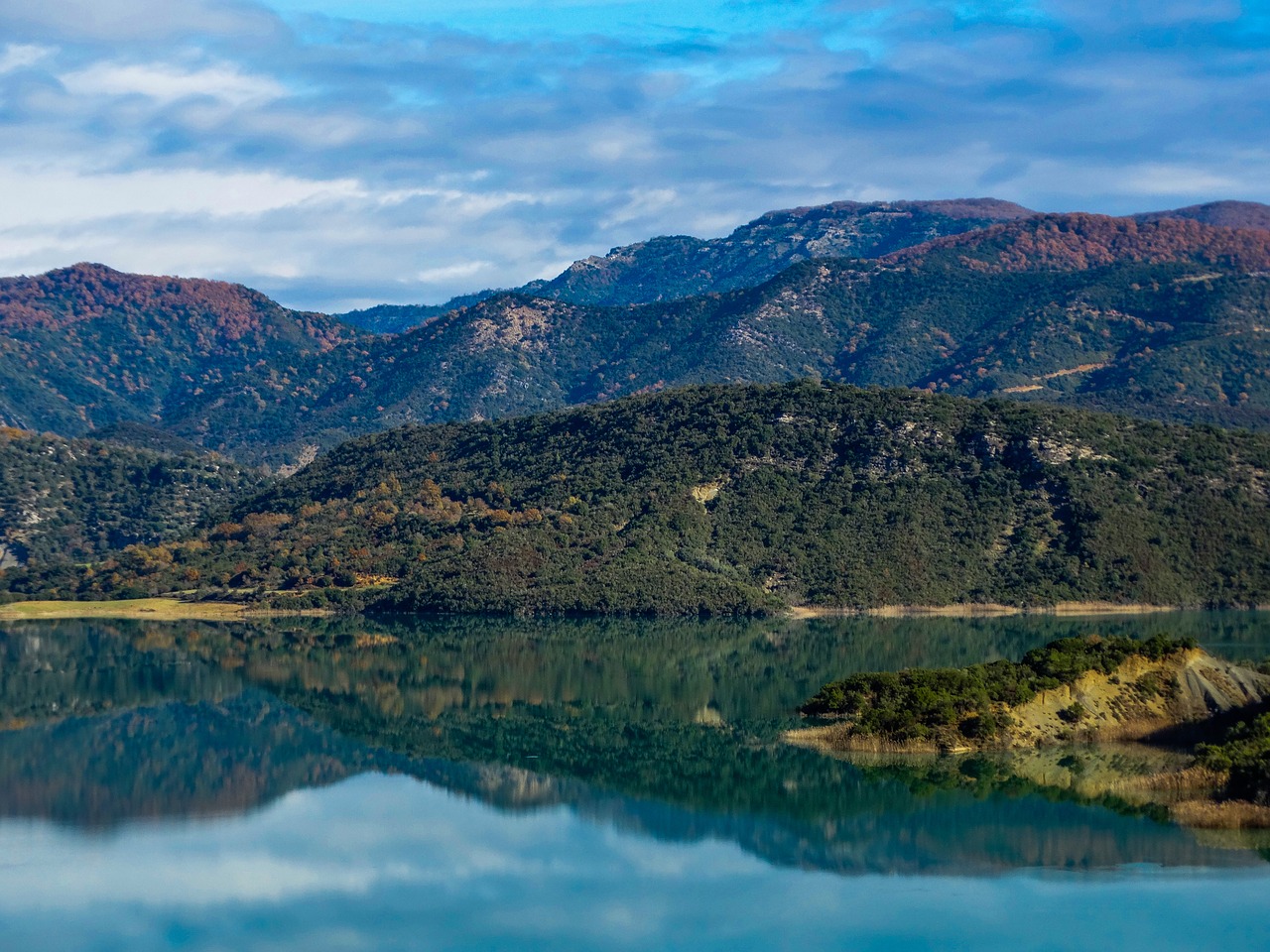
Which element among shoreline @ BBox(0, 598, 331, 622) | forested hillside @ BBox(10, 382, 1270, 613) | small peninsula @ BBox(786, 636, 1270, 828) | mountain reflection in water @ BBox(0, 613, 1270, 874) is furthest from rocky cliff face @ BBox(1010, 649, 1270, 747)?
Result: shoreline @ BBox(0, 598, 331, 622)

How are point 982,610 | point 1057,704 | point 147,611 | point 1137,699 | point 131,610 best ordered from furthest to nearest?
point 131,610
point 147,611
point 982,610
point 1137,699
point 1057,704

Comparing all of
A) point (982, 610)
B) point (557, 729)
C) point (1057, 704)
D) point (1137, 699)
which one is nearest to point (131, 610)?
point (982, 610)

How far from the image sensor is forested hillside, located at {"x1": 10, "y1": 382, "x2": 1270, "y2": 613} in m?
141

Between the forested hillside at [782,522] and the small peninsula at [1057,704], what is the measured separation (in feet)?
228

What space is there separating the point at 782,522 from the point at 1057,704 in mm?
86436

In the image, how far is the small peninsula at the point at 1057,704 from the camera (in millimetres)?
63906

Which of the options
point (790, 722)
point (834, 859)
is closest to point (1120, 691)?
point (790, 722)

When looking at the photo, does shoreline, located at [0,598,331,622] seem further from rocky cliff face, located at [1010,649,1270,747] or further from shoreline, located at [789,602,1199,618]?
rocky cliff face, located at [1010,649,1270,747]

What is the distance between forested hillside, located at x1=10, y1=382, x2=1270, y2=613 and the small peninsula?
6949 cm

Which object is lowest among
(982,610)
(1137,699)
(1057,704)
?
(1057,704)

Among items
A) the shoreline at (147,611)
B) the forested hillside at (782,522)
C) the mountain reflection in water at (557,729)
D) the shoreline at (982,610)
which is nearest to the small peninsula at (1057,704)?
the mountain reflection in water at (557,729)

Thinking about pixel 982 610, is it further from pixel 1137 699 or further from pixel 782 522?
pixel 1137 699

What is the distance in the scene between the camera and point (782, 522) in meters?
152

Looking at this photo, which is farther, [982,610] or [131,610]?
[131,610]
